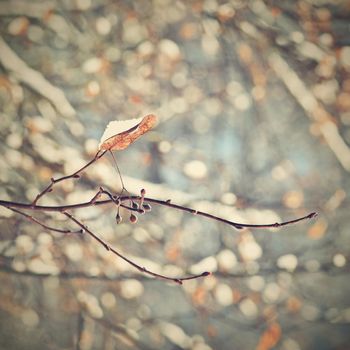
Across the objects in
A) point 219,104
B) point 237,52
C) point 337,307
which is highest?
point 237,52

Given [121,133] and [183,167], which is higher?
[183,167]

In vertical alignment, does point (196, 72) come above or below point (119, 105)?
above

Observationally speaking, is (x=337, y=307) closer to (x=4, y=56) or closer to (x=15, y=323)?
(x=15, y=323)

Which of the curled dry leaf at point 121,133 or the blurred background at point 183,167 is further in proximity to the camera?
the blurred background at point 183,167

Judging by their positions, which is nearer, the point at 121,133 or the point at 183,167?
the point at 121,133

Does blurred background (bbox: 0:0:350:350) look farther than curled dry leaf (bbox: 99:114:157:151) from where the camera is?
Yes

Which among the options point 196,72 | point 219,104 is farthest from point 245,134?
point 196,72

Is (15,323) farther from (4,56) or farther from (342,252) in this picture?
(342,252)
